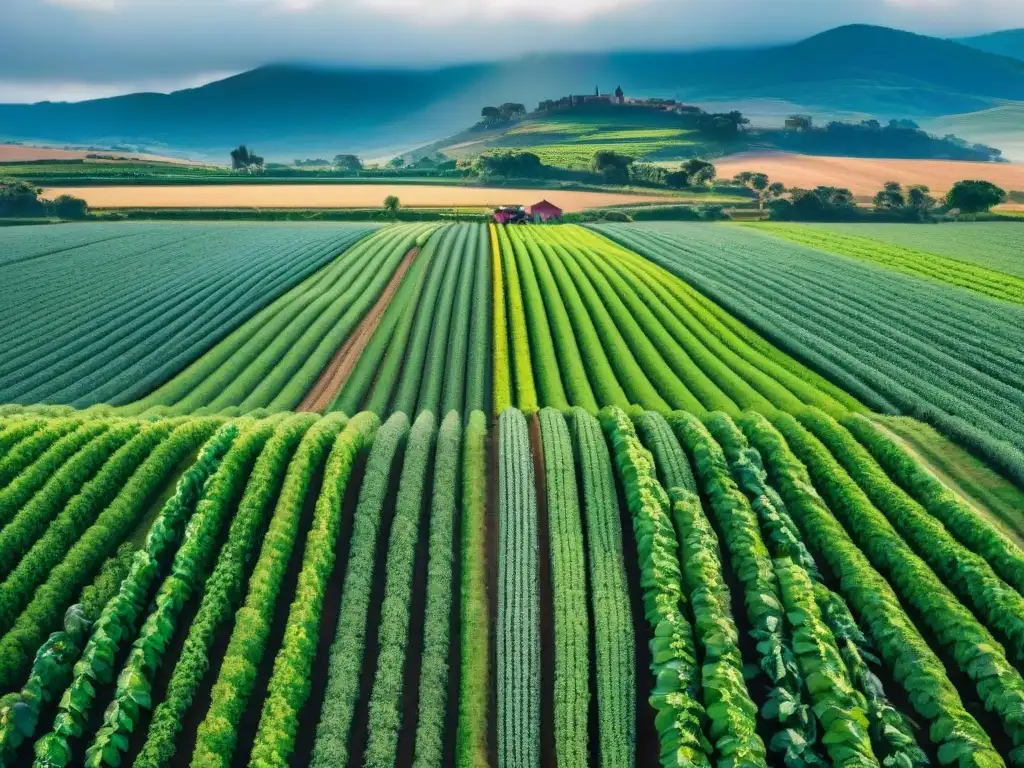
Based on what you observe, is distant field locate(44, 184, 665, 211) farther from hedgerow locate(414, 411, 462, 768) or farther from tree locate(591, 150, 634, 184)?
hedgerow locate(414, 411, 462, 768)

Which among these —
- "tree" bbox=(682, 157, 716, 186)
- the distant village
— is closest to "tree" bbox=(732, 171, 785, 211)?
"tree" bbox=(682, 157, 716, 186)

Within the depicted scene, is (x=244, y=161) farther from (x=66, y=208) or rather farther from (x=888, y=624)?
(x=888, y=624)

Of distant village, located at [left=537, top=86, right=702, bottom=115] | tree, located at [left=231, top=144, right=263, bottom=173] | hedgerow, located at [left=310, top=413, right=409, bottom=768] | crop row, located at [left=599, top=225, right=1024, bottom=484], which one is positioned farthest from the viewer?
distant village, located at [left=537, top=86, right=702, bottom=115]

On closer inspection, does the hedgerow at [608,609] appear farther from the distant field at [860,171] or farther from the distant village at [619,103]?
the distant village at [619,103]

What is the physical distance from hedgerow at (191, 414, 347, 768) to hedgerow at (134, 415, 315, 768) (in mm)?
406

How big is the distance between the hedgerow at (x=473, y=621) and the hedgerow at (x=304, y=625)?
334cm

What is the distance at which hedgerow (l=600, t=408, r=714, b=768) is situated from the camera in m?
12.0

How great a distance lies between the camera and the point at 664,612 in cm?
1434

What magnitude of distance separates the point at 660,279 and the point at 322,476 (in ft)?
96.6

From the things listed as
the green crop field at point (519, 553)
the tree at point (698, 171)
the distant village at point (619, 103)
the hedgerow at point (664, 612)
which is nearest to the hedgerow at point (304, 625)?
the green crop field at point (519, 553)

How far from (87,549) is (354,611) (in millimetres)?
7317

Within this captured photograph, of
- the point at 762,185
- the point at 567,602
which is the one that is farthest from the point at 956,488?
the point at 762,185

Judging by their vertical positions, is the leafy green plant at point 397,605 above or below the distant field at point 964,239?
below

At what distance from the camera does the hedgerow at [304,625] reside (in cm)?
1247
